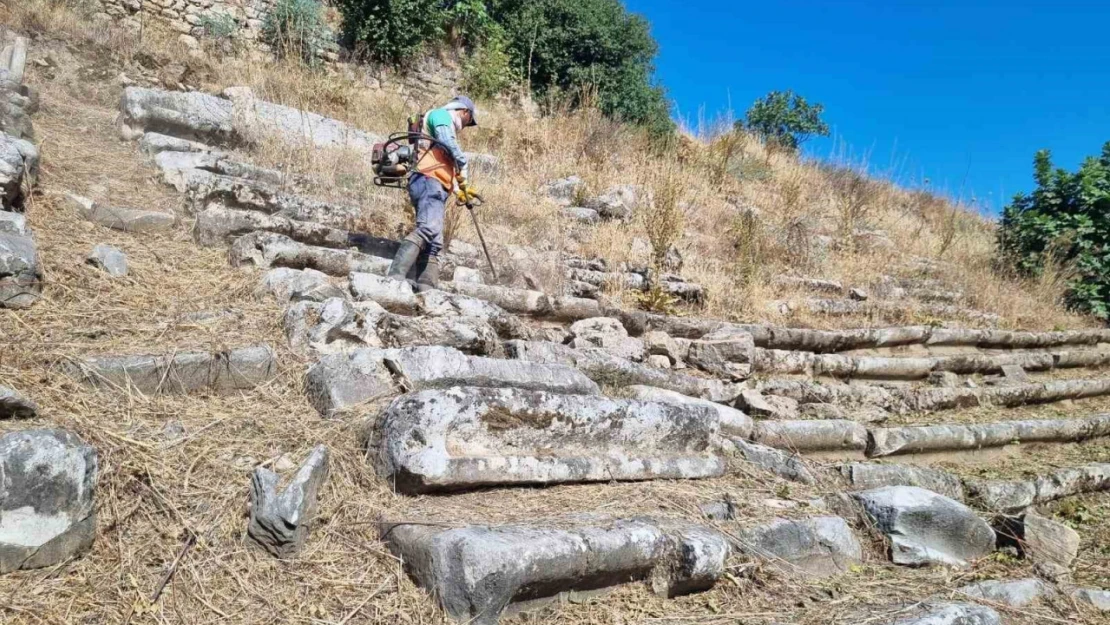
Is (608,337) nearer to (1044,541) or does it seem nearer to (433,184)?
(433,184)

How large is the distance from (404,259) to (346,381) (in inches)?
96.5

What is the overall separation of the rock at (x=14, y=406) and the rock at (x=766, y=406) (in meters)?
4.37

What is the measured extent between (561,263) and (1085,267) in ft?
29.4

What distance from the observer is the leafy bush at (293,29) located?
11.8 meters

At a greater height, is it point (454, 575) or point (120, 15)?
point (120, 15)

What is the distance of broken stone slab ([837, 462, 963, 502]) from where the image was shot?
450 centimetres

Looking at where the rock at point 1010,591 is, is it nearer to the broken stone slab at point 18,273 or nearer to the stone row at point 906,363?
the stone row at point 906,363

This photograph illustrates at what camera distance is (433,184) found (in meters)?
6.05

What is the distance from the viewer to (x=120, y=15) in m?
10.8

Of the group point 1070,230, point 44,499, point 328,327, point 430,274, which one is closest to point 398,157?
point 430,274

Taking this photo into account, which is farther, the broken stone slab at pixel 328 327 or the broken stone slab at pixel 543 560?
the broken stone slab at pixel 328 327

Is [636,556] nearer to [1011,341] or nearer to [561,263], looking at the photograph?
[561,263]

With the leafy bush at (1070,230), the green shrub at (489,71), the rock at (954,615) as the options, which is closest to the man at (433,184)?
the rock at (954,615)

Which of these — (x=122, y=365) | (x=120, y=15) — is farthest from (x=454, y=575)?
(x=120, y=15)
